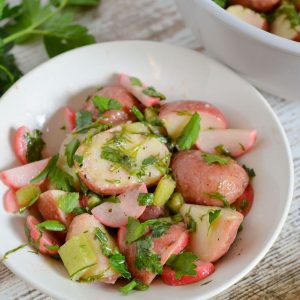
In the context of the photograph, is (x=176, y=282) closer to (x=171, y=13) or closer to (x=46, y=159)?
(x=46, y=159)

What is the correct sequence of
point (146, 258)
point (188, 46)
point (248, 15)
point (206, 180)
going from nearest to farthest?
point (146, 258), point (206, 180), point (248, 15), point (188, 46)

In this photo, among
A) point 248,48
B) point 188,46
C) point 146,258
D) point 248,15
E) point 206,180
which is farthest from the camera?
point 188,46

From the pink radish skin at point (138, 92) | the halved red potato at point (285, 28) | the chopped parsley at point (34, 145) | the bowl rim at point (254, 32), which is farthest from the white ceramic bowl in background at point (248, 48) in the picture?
the chopped parsley at point (34, 145)

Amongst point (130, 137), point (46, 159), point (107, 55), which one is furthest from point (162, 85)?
point (46, 159)

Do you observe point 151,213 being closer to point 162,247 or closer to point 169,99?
point 162,247

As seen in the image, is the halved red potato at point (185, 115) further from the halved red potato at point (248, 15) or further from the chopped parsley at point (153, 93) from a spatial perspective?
the halved red potato at point (248, 15)

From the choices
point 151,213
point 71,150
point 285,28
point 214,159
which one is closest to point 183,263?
point 151,213

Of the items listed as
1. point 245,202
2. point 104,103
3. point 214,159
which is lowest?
point 245,202
